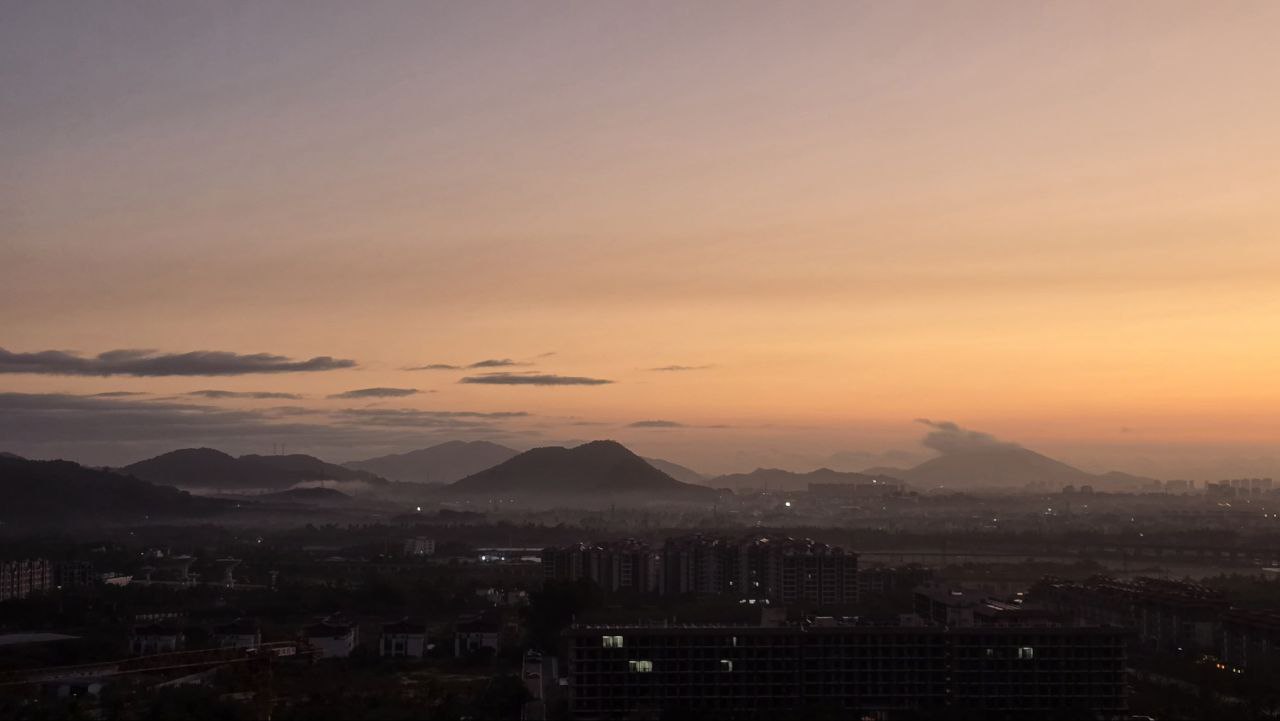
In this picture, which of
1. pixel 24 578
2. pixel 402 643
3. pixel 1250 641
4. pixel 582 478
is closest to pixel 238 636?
pixel 402 643

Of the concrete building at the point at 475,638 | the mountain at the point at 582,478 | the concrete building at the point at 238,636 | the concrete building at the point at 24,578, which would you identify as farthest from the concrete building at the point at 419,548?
the mountain at the point at 582,478

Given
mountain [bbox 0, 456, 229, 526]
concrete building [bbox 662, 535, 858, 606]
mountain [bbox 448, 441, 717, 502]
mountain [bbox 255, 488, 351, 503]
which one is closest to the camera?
concrete building [bbox 662, 535, 858, 606]

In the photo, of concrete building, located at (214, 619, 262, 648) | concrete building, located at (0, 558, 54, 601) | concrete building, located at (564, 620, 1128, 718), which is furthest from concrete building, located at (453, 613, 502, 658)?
concrete building, located at (0, 558, 54, 601)

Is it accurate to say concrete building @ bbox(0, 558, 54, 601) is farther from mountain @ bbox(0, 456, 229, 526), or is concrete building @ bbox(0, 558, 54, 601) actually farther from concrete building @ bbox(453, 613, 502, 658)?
mountain @ bbox(0, 456, 229, 526)

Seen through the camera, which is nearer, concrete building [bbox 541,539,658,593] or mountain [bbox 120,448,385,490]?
concrete building [bbox 541,539,658,593]

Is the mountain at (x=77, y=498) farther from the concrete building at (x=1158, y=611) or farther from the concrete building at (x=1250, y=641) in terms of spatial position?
the concrete building at (x=1250, y=641)

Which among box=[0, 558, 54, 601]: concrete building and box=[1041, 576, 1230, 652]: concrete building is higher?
box=[1041, 576, 1230, 652]: concrete building
